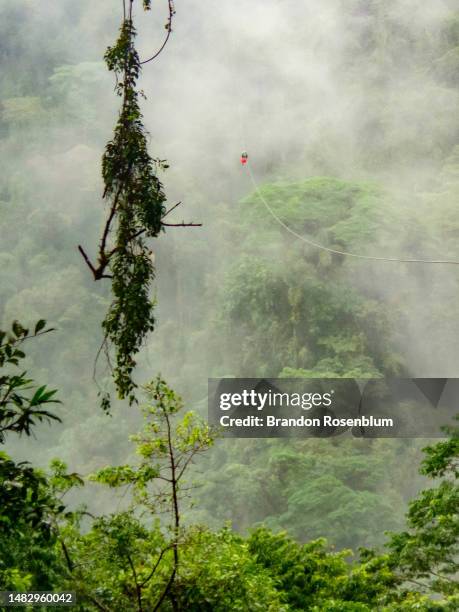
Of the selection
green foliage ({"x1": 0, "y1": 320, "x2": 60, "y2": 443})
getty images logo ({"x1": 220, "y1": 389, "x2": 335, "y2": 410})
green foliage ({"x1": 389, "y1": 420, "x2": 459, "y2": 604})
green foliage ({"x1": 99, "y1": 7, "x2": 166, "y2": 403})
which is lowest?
green foliage ({"x1": 0, "y1": 320, "x2": 60, "y2": 443})

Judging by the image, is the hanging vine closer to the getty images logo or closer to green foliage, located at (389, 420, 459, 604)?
green foliage, located at (389, 420, 459, 604)

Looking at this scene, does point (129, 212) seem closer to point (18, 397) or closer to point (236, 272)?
point (18, 397)

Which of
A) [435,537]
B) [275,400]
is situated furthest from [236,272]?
[435,537]

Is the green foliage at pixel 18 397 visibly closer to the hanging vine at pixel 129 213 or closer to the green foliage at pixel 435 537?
the hanging vine at pixel 129 213

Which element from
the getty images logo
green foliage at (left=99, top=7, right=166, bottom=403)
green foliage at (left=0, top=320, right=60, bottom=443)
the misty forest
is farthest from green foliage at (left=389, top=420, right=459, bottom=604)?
the getty images logo

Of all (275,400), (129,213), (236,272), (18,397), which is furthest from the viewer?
(236,272)

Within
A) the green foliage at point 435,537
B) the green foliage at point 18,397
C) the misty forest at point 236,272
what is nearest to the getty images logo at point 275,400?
the misty forest at point 236,272

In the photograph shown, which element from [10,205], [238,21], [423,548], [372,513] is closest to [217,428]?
[423,548]

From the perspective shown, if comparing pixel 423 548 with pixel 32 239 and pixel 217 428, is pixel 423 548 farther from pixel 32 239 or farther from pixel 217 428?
pixel 32 239

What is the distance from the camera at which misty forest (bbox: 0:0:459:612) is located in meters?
4.68

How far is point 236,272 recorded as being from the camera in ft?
83.8

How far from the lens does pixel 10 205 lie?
3378cm

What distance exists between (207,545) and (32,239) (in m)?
28.5

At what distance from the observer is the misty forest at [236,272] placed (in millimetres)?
4680
